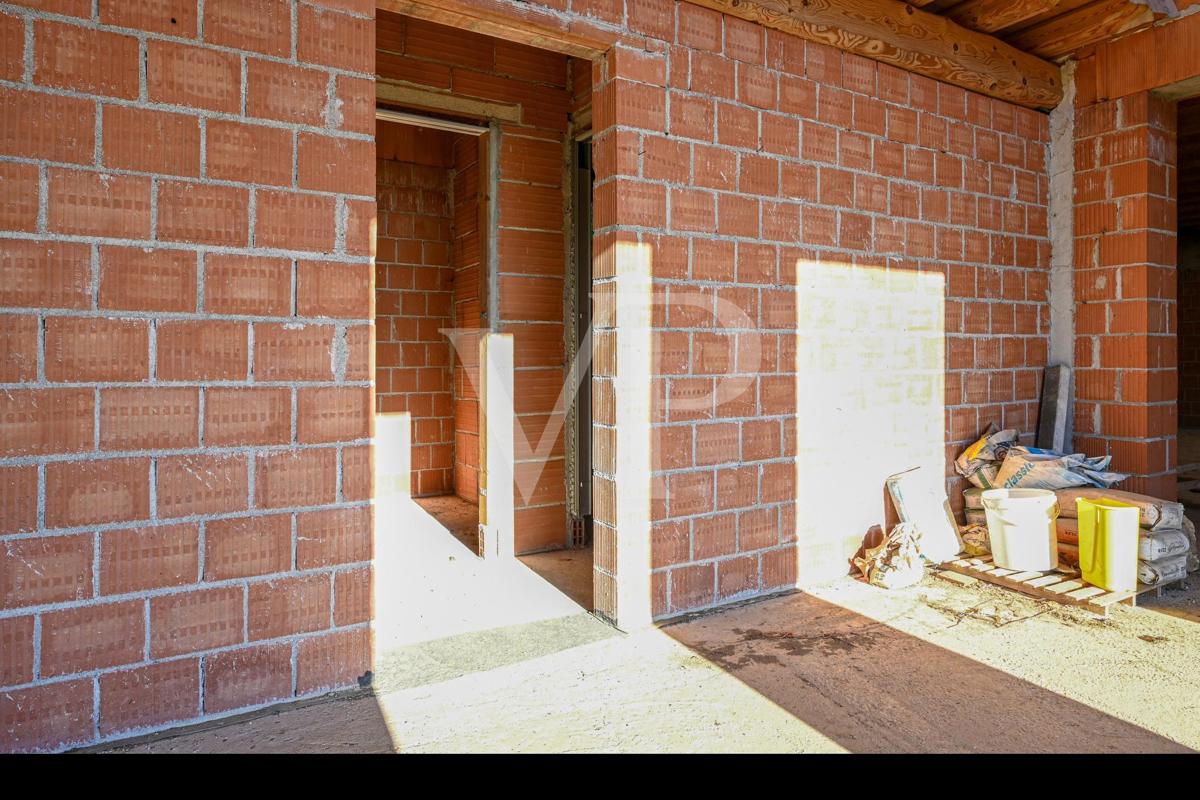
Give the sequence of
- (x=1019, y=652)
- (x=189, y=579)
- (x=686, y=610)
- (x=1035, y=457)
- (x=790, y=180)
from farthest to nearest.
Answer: (x=1035, y=457) < (x=790, y=180) < (x=686, y=610) < (x=1019, y=652) < (x=189, y=579)

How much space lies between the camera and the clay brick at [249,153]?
7.93 ft

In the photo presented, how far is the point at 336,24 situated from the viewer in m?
2.59

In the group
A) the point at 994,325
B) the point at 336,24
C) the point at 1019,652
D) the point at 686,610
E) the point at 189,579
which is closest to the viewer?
the point at 189,579

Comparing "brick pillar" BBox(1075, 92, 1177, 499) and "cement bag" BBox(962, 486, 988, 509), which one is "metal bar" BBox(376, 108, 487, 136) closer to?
"cement bag" BBox(962, 486, 988, 509)

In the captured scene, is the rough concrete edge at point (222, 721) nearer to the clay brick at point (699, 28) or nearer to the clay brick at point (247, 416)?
the clay brick at point (247, 416)

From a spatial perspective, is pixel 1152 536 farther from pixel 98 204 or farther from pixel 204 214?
pixel 98 204

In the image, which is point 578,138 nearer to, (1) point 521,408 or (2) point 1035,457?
(1) point 521,408

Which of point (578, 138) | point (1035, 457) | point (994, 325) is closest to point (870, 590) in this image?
point (1035, 457)

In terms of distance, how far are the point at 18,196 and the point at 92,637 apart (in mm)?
1336

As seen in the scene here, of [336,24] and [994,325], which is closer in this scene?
[336,24]

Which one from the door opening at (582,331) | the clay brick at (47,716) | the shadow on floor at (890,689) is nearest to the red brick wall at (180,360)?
the clay brick at (47,716)

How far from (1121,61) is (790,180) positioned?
2.53 metres

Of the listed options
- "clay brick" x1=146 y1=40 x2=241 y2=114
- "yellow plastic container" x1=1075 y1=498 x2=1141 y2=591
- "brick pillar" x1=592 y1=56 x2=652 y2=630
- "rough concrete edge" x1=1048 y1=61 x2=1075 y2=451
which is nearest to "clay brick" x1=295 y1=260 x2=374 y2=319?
"clay brick" x1=146 y1=40 x2=241 y2=114

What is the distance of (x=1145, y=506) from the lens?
12.2 ft
